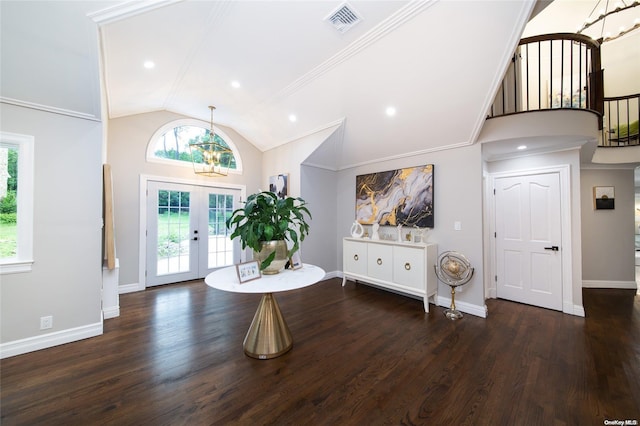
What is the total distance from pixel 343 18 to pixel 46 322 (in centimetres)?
425

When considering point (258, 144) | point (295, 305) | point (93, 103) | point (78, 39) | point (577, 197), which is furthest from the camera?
point (258, 144)

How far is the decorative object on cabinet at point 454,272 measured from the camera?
3186mm

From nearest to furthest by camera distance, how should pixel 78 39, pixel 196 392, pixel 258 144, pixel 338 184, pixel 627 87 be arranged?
pixel 196 392
pixel 78 39
pixel 627 87
pixel 338 184
pixel 258 144

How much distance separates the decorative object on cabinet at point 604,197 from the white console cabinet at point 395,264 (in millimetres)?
3591

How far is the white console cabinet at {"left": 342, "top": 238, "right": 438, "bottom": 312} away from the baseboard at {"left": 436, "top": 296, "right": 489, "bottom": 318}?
0.13m

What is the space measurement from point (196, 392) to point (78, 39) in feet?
9.69

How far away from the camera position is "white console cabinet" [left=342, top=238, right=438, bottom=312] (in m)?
3.43

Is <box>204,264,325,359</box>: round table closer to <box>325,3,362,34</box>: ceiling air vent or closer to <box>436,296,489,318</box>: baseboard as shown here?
<box>436,296,489,318</box>: baseboard

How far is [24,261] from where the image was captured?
231 centimetres

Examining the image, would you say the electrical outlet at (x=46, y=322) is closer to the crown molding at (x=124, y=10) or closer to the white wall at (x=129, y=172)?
the white wall at (x=129, y=172)

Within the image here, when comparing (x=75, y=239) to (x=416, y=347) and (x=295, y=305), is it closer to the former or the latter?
(x=295, y=305)

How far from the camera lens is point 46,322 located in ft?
7.92

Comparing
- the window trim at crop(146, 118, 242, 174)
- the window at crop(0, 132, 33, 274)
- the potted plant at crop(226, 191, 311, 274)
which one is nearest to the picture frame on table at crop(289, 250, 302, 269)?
the potted plant at crop(226, 191, 311, 274)

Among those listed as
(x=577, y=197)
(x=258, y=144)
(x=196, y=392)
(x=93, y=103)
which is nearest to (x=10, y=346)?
(x=196, y=392)
